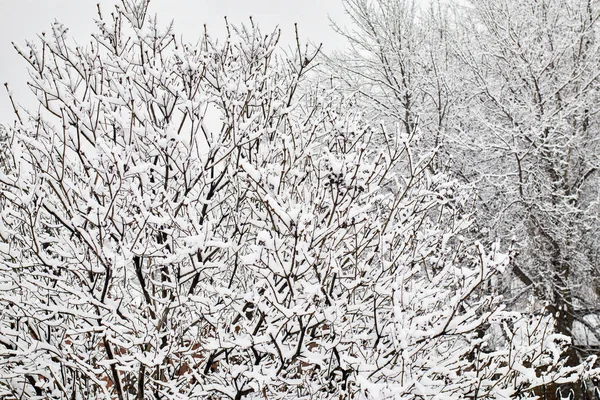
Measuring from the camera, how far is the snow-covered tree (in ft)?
8.73

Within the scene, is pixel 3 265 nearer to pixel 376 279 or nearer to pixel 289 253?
pixel 289 253

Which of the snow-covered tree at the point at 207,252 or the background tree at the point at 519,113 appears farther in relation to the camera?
the background tree at the point at 519,113

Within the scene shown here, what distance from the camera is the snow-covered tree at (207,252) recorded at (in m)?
2.66

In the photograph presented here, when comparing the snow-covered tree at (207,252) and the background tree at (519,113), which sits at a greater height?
the background tree at (519,113)

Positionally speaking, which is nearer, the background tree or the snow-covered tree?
the snow-covered tree

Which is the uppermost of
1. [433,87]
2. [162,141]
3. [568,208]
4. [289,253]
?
[433,87]

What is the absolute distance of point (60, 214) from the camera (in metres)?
3.00

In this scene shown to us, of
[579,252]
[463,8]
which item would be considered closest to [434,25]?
[463,8]

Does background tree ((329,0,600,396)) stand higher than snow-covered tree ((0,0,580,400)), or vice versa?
background tree ((329,0,600,396))

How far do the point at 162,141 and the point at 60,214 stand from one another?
32.8 inches

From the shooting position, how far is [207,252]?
3553 millimetres

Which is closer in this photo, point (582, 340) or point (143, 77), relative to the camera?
point (143, 77)

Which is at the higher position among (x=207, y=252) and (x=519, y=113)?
(x=519, y=113)

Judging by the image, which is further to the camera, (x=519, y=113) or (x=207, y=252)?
(x=519, y=113)
